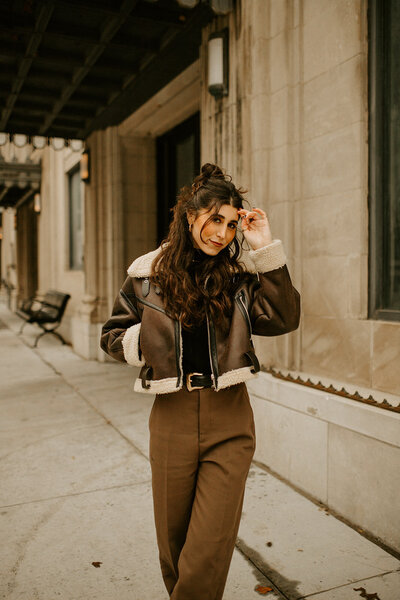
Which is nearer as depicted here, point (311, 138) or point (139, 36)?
point (311, 138)

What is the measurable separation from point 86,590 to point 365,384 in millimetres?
2195

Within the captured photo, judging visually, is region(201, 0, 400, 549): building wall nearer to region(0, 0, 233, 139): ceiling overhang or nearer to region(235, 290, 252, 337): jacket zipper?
region(0, 0, 233, 139): ceiling overhang

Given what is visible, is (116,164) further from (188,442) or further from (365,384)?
(188,442)

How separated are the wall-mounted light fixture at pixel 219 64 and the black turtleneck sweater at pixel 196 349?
3.43 metres

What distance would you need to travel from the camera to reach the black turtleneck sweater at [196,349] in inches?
80.6

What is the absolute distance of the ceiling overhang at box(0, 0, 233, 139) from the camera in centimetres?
552

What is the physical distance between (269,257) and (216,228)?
23 cm

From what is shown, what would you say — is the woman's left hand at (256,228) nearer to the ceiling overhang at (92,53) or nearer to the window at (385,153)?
the window at (385,153)

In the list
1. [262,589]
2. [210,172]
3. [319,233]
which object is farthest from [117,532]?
[319,233]

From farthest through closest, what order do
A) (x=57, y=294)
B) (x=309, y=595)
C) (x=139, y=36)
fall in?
(x=57, y=294), (x=139, y=36), (x=309, y=595)

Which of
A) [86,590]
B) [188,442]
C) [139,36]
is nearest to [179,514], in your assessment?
[188,442]

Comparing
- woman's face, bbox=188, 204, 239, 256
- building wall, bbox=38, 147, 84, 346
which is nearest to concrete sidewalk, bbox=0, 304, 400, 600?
woman's face, bbox=188, 204, 239, 256

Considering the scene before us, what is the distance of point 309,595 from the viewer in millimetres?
2627

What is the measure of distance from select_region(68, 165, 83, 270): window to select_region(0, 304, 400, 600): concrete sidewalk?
24.2 feet
